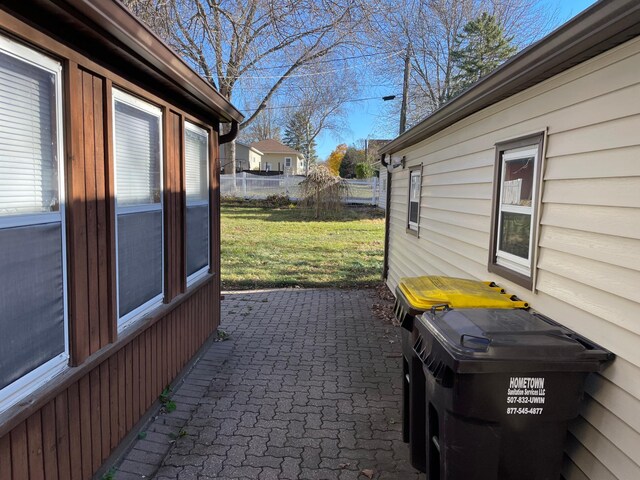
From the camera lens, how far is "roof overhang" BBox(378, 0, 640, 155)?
1931 millimetres

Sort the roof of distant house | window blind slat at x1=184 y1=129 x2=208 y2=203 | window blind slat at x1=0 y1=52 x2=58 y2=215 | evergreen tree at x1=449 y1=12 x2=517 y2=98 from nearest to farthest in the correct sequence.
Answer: window blind slat at x1=0 y1=52 x2=58 y2=215 < window blind slat at x1=184 y1=129 x2=208 y2=203 < evergreen tree at x1=449 y1=12 x2=517 y2=98 < the roof of distant house

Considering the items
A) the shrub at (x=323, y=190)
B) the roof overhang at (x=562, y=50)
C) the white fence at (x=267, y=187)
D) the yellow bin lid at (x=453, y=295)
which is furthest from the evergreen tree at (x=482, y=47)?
the yellow bin lid at (x=453, y=295)

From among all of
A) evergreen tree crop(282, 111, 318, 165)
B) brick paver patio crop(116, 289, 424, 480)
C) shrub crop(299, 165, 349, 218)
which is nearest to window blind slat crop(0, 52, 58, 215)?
brick paver patio crop(116, 289, 424, 480)

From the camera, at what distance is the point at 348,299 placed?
784 centimetres

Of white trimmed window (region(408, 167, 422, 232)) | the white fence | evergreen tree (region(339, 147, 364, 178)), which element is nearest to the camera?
white trimmed window (region(408, 167, 422, 232))

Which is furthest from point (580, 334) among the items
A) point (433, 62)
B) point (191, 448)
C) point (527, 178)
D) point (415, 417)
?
point (433, 62)

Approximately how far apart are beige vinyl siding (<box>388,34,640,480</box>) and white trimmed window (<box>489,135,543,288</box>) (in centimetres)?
10

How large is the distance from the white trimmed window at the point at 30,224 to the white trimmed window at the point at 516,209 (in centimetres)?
280

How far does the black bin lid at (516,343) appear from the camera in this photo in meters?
2.05

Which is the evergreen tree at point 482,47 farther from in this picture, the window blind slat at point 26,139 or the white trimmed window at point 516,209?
the window blind slat at point 26,139

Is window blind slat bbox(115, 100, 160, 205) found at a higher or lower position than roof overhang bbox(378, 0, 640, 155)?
lower

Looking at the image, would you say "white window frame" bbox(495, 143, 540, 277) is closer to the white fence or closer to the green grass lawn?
the green grass lawn

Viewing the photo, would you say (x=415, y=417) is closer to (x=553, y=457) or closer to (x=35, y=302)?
(x=553, y=457)

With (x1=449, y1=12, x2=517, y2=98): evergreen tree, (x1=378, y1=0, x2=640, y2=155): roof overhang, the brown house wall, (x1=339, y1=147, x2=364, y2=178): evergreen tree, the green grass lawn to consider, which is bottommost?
the green grass lawn
